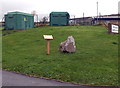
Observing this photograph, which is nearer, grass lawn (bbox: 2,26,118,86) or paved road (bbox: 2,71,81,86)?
paved road (bbox: 2,71,81,86)

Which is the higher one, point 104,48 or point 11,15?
point 11,15

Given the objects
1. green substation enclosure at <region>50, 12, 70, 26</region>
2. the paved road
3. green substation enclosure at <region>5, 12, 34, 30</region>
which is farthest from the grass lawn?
green substation enclosure at <region>50, 12, 70, 26</region>

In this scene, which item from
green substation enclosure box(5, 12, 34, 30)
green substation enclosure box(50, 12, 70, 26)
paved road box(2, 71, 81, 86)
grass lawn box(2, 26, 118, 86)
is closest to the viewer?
paved road box(2, 71, 81, 86)

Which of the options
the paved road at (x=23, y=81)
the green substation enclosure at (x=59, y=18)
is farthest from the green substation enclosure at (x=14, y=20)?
the paved road at (x=23, y=81)

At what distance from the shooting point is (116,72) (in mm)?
11117

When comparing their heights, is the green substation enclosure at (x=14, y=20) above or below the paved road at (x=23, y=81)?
above

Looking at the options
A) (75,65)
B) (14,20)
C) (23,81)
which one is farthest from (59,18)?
(23,81)

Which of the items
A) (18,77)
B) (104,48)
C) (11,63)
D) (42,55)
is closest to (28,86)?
(18,77)

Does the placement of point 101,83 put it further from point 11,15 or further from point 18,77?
point 11,15

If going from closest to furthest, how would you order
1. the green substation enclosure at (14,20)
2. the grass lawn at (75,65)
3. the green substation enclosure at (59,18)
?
the grass lawn at (75,65)
the green substation enclosure at (14,20)
the green substation enclosure at (59,18)

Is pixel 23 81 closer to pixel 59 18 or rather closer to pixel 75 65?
pixel 75 65

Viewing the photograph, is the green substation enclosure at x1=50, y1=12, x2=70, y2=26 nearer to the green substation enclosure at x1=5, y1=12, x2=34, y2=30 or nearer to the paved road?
the green substation enclosure at x1=5, y1=12, x2=34, y2=30

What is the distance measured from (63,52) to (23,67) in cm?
415

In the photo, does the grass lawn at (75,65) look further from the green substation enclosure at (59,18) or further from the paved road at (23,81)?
the green substation enclosure at (59,18)
